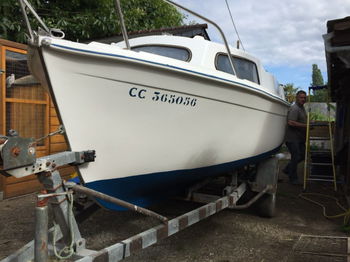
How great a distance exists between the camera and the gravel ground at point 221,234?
3.42 metres

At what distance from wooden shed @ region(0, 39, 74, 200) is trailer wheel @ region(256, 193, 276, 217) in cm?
354

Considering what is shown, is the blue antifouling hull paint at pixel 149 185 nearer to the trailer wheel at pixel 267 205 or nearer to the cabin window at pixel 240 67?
the trailer wheel at pixel 267 205

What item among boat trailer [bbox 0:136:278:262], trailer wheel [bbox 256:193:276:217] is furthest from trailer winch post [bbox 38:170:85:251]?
trailer wheel [bbox 256:193:276:217]

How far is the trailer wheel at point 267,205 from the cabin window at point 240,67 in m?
1.58

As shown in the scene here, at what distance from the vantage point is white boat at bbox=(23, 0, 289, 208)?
2514 millimetres

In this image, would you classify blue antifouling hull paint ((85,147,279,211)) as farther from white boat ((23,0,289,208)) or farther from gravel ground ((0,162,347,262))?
gravel ground ((0,162,347,262))

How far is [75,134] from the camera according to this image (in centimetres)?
257

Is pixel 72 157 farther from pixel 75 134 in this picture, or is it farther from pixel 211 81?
pixel 211 81

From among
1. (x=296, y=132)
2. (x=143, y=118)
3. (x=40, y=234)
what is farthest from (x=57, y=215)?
(x=296, y=132)

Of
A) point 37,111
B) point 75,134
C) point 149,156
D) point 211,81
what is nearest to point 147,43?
point 211,81

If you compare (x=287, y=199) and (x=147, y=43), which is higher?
(x=147, y=43)

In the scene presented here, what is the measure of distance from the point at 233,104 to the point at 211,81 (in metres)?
0.51

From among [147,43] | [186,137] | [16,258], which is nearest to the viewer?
[16,258]

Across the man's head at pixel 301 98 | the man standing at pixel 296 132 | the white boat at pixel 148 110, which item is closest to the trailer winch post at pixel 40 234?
the white boat at pixel 148 110
